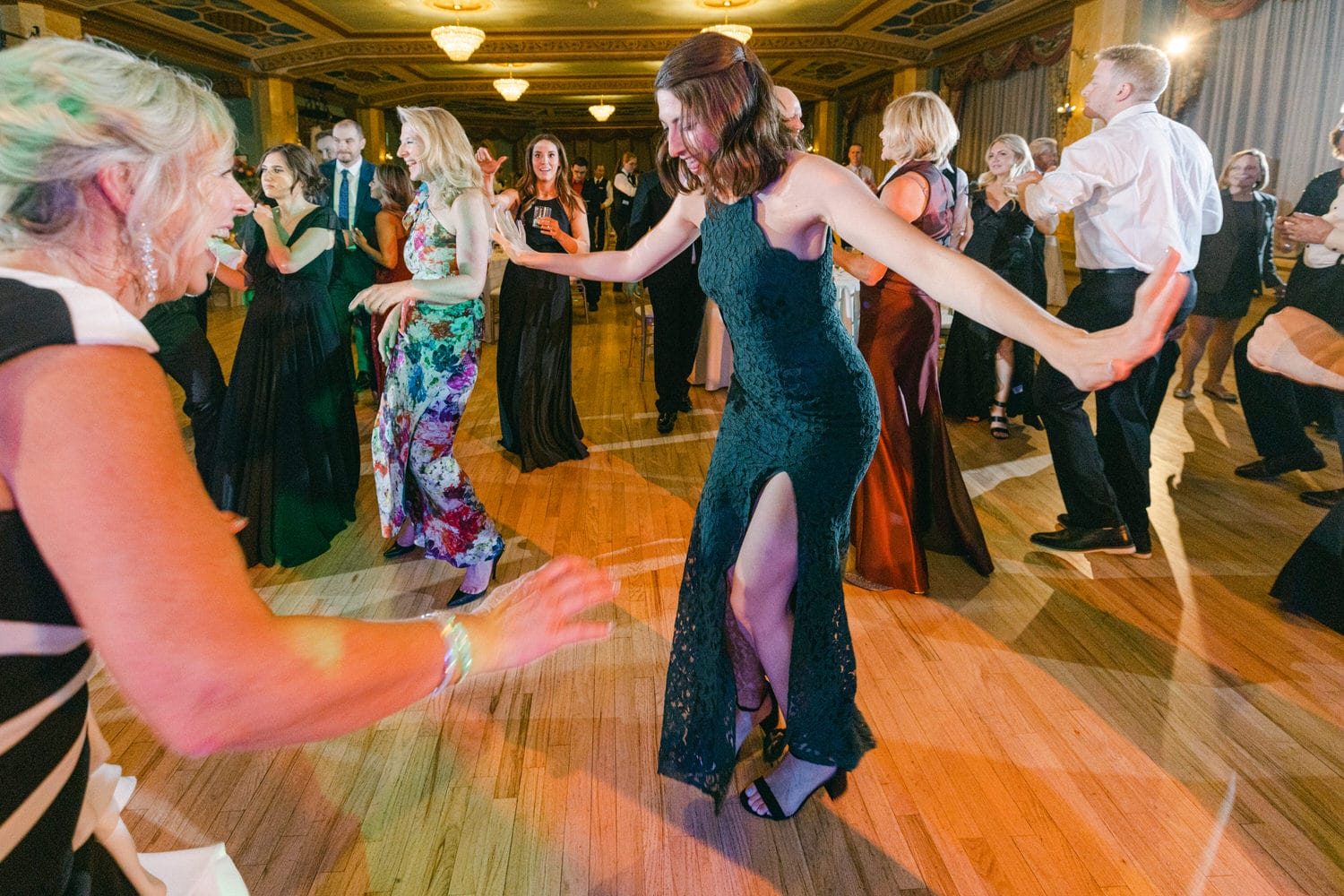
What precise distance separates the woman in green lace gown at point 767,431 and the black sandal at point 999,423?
3310mm

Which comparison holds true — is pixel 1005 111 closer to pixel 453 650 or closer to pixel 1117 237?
pixel 1117 237

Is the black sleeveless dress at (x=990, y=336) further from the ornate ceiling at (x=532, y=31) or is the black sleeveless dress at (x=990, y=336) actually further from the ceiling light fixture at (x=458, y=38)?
the ceiling light fixture at (x=458, y=38)

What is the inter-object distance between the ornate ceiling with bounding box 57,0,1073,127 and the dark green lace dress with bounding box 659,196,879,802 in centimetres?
905

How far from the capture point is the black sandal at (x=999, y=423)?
4832mm

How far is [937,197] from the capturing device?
2.66 meters

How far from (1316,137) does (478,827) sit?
7893 millimetres

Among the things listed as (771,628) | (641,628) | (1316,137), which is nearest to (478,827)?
(771,628)

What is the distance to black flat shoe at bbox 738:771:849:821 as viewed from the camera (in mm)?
1851

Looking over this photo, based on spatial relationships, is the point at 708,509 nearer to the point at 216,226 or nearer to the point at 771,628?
the point at 771,628

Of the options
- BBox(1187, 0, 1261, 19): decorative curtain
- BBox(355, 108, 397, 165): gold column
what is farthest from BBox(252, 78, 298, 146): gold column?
BBox(1187, 0, 1261, 19): decorative curtain

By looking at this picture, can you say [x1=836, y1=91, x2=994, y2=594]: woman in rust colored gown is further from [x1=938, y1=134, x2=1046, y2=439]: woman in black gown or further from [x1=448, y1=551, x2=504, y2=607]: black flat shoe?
[x1=938, y1=134, x2=1046, y2=439]: woman in black gown

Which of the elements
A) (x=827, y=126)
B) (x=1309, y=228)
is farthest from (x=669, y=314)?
(x=827, y=126)

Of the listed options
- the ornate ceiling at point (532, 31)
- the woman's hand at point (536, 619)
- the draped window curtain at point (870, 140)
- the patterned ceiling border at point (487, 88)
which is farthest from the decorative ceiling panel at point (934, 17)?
the woman's hand at point (536, 619)

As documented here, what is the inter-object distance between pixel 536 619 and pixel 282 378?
275 cm
